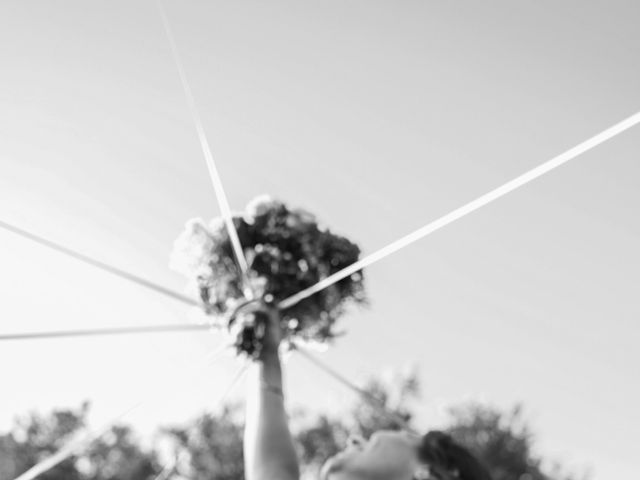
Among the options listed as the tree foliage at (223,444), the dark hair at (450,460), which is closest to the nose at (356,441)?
the dark hair at (450,460)

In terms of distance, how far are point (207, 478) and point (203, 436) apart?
176 centimetres

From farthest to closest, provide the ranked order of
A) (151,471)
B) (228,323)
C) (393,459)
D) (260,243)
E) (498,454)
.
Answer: (151,471) → (498,454) → (260,243) → (228,323) → (393,459)

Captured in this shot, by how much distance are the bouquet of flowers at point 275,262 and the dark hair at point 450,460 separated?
4.16 feet

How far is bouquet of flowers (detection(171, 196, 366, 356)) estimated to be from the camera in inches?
152

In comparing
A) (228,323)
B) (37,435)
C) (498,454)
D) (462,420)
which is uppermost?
(37,435)

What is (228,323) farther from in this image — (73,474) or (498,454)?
(73,474)

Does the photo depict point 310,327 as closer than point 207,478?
Yes

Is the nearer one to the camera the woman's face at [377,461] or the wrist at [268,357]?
the woman's face at [377,461]

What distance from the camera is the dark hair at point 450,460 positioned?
2.94 meters

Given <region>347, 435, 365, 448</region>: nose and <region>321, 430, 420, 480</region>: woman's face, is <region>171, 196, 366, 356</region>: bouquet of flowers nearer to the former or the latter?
<region>347, 435, 365, 448</region>: nose

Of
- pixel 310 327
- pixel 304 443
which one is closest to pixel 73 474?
pixel 304 443

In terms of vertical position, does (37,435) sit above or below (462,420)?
above

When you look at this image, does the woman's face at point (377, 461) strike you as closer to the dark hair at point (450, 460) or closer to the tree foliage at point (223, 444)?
the dark hair at point (450, 460)

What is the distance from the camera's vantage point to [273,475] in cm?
277
